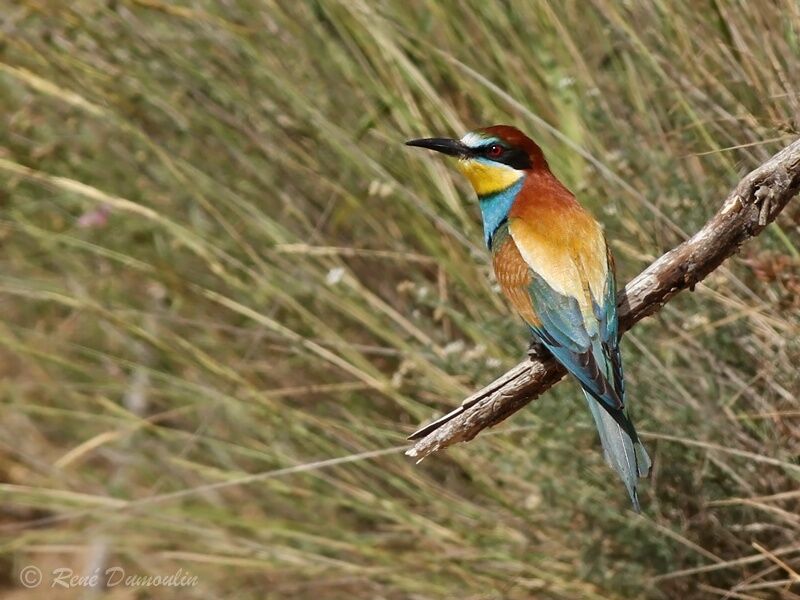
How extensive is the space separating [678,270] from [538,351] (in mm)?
327

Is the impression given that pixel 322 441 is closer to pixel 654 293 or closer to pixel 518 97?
pixel 518 97

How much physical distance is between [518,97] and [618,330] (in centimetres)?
87

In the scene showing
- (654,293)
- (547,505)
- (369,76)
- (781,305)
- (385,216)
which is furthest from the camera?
(385,216)

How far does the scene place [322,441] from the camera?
2514 mm

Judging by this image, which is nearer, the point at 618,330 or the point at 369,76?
the point at 618,330

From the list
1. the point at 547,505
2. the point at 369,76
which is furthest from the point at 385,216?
the point at 547,505

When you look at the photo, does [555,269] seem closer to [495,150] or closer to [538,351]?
[538,351]

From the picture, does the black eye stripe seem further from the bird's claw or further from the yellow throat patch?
the bird's claw

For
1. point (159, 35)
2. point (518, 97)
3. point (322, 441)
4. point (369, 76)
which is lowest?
point (322, 441)

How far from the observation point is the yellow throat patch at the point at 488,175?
2080 millimetres
